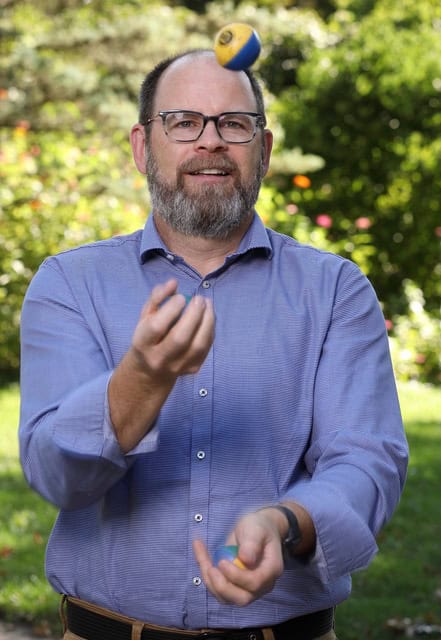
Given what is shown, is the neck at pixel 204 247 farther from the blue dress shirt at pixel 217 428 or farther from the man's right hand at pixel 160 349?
the man's right hand at pixel 160 349

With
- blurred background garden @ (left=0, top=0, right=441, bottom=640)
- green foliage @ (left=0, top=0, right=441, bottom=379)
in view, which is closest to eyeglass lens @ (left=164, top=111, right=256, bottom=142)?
blurred background garden @ (left=0, top=0, right=441, bottom=640)

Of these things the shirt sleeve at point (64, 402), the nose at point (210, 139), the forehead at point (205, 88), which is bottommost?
the shirt sleeve at point (64, 402)

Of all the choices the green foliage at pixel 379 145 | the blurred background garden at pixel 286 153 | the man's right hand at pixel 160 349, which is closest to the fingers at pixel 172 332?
the man's right hand at pixel 160 349

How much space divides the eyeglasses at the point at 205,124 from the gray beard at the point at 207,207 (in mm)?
93

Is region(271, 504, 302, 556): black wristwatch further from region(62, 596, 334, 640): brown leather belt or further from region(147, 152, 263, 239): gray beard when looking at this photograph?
region(147, 152, 263, 239): gray beard

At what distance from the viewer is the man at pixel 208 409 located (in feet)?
6.75

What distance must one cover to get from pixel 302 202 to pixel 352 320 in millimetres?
10180

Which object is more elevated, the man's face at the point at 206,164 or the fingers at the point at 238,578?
the man's face at the point at 206,164

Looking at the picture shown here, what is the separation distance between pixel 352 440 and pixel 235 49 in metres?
0.90

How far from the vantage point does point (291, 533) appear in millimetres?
1924

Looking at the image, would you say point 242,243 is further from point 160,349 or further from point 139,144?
point 160,349

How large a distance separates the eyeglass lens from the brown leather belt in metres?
1.03

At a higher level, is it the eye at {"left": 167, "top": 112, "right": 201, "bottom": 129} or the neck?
the eye at {"left": 167, "top": 112, "right": 201, "bottom": 129}

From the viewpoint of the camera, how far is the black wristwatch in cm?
192
